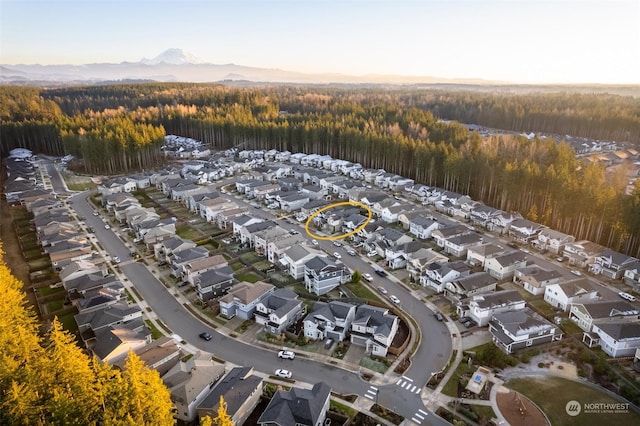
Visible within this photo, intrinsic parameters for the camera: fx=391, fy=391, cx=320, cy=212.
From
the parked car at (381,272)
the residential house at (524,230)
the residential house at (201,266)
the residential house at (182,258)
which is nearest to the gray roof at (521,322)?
the parked car at (381,272)

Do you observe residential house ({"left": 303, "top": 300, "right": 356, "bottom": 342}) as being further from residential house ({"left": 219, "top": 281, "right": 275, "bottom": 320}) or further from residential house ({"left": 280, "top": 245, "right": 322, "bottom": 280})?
residential house ({"left": 280, "top": 245, "right": 322, "bottom": 280})

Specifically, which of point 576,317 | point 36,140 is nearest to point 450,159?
point 576,317

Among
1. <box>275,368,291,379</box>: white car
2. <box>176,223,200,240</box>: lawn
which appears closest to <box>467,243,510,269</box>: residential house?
<box>275,368,291,379</box>: white car

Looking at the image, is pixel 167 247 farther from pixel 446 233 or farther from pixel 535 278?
pixel 535 278

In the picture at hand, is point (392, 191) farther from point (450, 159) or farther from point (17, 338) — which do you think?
point (17, 338)

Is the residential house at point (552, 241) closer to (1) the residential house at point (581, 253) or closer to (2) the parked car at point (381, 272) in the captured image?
(1) the residential house at point (581, 253)
